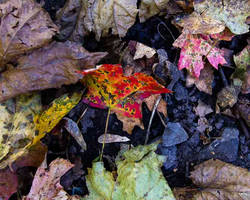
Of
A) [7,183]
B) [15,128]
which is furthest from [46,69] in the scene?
[7,183]

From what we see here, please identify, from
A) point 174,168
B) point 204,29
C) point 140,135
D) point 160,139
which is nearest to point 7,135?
point 140,135

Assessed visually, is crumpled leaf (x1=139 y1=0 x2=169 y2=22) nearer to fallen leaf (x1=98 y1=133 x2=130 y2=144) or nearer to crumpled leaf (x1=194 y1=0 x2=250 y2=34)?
crumpled leaf (x1=194 y1=0 x2=250 y2=34)

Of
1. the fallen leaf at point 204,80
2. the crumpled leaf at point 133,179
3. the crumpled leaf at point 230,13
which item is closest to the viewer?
the crumpled leaf at point 133,179

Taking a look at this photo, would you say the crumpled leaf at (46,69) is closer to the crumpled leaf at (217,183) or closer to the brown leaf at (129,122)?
the brown leaf at (129,122)

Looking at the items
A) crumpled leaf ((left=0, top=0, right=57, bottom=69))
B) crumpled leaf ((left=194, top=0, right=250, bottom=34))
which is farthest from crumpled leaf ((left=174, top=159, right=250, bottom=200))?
crumpled leaf ((left=0, top=0, right=57, bottom=69))

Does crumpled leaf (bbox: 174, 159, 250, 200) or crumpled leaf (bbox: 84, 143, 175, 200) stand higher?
crumpled leaf (bbox: 84, 143, 175, 200)

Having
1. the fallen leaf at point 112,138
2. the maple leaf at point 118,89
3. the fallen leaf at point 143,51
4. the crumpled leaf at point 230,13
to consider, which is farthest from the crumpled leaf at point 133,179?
the crumpled leaf at point 230,13

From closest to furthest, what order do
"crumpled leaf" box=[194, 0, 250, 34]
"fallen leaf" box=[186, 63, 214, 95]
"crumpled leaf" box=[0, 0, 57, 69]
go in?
"crumpled leaf" box=[0, 0, 57, 69], "crumpled leaf" box=[194, 0, 250, 34], "fallen leaf" box=[186, 63, 214, 95]
